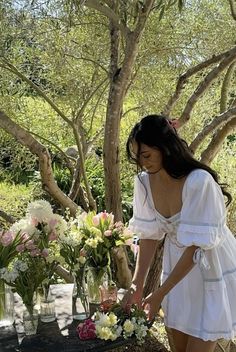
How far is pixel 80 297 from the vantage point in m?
2.51

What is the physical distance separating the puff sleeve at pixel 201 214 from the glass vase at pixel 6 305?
0.84m

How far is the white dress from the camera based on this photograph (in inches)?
77.2

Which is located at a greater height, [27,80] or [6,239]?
[27,80]

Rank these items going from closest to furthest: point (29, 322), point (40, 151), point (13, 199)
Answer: point (29, 322), point (40, 151), point (13, 199)

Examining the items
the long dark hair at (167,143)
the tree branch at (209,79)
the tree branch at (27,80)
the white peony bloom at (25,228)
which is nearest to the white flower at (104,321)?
the white peony bloom at (25,228)

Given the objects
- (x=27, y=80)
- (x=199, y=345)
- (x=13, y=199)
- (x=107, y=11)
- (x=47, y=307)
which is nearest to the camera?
(x=199, y=345)

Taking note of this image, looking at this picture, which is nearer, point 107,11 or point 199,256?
point 199,256

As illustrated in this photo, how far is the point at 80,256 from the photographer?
238 centimetres

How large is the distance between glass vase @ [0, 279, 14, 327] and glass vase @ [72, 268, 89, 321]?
0.31m

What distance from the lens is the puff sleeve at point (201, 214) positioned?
1941 mm

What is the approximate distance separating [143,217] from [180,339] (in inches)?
22.1

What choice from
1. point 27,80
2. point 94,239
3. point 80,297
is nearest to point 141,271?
point 94,239

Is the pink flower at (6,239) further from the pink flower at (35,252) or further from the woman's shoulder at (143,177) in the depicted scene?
the woman's shoulder at (143,177)

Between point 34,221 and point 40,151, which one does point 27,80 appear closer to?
point 40,151
